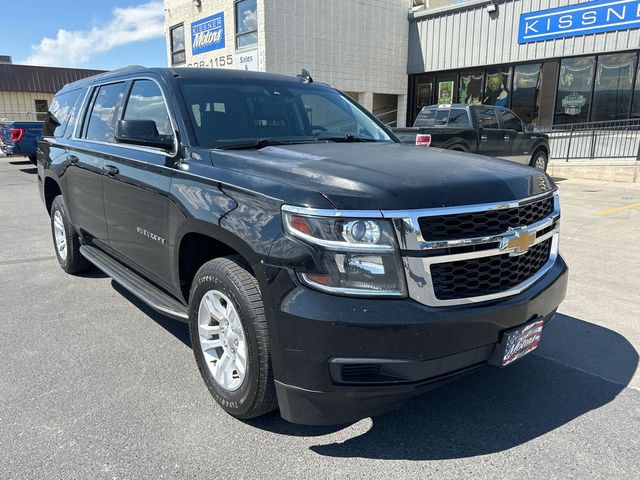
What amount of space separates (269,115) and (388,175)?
153cm

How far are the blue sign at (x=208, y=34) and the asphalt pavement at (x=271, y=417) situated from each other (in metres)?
17.5

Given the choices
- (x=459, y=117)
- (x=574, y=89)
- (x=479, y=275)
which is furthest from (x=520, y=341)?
(x=574, y=89)

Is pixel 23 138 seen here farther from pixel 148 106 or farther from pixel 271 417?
pixel 271 417

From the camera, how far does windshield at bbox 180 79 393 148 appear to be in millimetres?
3297

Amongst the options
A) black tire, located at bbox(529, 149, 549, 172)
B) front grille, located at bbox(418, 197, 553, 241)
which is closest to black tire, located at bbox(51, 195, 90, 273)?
front grille, located at bbox(418, 197, 553, 241)

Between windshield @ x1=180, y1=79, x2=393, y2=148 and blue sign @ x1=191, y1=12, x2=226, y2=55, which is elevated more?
blue sign @ x1=191, y1=12, x2=226, y2=55

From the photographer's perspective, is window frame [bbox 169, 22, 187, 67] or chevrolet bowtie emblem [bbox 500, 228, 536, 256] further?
window frame [bbox 169, 22, 187, 67]

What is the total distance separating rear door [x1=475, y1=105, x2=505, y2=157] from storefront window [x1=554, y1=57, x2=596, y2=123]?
6719 millimetres

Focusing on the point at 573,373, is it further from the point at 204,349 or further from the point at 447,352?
the point at 204,349

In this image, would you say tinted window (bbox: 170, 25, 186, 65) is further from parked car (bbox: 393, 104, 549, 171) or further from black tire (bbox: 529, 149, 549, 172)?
black tire (bbox: 529, 149, 549, 172)

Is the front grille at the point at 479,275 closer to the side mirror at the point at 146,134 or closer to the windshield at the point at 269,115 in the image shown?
the windshield at the point at 269,115

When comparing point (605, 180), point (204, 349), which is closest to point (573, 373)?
point (204, 349)

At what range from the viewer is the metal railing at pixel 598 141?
576 inches

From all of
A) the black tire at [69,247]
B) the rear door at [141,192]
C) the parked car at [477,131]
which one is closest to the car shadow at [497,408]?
the rear door at [141,192]
